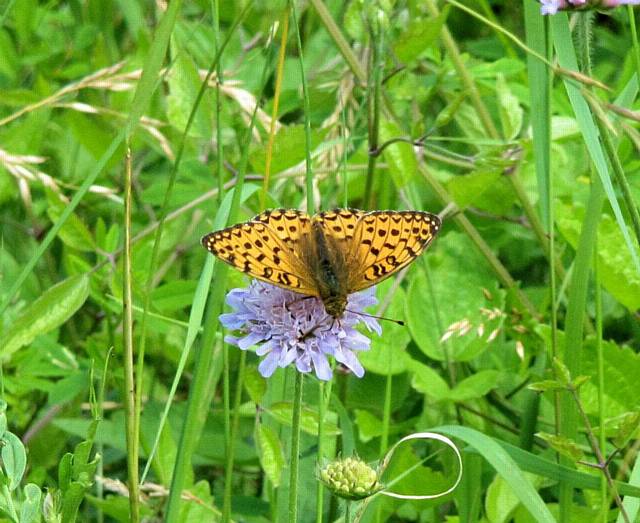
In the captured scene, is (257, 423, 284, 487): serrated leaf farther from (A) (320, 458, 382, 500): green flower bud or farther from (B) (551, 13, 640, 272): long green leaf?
(B) (551, 13, 640, 272): long green leaf

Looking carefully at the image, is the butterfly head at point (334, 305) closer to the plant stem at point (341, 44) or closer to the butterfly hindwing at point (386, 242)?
the butterfly hindwing at point (386, 242)

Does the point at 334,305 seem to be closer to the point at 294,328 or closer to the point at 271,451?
the point at 294,328

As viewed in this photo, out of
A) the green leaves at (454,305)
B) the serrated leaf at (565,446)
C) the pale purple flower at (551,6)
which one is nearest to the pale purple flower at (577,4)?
the pale purple flower at (551,6)

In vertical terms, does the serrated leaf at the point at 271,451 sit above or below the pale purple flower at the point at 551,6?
below

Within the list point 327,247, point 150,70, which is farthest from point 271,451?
point 150,70

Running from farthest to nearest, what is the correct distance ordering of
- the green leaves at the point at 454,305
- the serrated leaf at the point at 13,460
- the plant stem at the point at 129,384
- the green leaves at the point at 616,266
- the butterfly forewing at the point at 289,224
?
the green leaves at the point at 454,305
the green leaves at the point at 616,266
the butterfly forewing at the point at 289,224
the plant stem at the point at 129,384
the serrated leaf at the point at 13,460

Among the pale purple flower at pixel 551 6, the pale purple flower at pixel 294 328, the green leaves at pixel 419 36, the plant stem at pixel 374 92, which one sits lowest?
the pale purple flower at pixel 294 328
